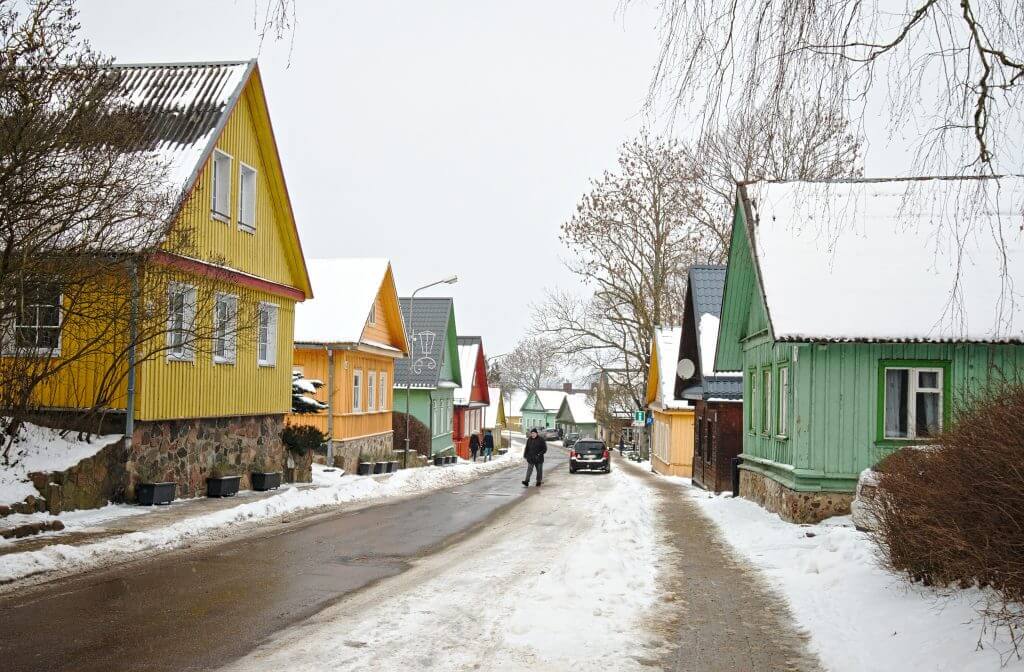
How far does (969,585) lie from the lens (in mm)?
7449

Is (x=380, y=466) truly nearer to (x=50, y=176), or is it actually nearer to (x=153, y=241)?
(x=153, y=241)

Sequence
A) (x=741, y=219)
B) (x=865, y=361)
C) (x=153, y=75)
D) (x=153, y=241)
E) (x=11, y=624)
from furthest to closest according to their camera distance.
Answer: (x=153, y=75), (x=741, y=219), (x=865, y=361), (x=153, y=241), (x=11, y=624)

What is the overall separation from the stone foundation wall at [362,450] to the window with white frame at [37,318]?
14.0m

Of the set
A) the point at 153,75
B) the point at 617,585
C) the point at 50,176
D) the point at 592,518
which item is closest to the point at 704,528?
the point at 592,518

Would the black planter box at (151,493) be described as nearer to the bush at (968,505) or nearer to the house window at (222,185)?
the house window at (222,185)

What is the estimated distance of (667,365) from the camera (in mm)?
41812

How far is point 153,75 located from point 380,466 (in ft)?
50.9

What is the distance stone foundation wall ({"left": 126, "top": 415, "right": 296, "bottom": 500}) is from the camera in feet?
57.5

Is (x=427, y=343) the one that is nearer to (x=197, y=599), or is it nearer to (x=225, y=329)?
(x=225, y=329)

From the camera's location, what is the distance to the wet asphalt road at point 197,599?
23.4 feet

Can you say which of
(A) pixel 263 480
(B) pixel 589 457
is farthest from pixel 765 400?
(B) pixel 589 457

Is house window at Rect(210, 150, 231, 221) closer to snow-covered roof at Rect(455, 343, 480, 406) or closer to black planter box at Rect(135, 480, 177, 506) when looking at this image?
black planter box at Rect(135, 480, 177, 506)

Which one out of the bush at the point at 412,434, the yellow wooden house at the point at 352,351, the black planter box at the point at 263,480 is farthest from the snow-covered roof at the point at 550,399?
the black planter box at the point at 263,480

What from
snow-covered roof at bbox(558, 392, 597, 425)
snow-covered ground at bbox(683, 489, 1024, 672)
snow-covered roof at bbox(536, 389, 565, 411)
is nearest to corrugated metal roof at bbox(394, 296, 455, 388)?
snow-covered ground at bbox(683, 489, 1024, 672)
